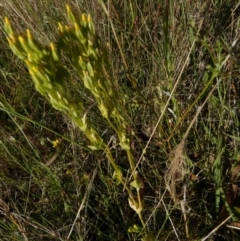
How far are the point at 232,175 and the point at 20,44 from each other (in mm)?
672

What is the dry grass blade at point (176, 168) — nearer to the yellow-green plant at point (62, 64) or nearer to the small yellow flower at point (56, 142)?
the yellow-green plant at point (62, 64)

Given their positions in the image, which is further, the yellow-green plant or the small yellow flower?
the small yellow flower

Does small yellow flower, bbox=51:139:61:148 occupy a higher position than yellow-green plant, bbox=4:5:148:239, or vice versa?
yellow-green plant, bbox=4:5:148:239

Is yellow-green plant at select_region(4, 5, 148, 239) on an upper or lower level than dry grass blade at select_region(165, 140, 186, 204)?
upper

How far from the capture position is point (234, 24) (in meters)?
1.29

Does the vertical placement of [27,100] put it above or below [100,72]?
below

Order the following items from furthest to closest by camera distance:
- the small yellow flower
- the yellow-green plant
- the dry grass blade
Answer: the small yellow flower
the dry grass blade
the yellow-green plant

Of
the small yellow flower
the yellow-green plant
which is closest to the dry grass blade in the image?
the yellow-green plant

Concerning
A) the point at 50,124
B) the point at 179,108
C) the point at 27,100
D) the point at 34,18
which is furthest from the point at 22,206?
the point at 34,18

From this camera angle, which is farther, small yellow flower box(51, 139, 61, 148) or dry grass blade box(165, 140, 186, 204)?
small yellow flower box(51, 139, 61, 148)

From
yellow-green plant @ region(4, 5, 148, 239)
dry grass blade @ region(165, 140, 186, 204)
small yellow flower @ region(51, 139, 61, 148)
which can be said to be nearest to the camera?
yellow-green plant @ region(4, 5, 148, 239)

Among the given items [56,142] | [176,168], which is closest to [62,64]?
[176,168]

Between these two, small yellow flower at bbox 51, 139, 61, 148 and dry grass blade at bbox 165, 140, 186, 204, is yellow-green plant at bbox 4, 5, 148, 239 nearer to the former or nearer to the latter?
dry grass blade at bbox 165, 140, 186, 204

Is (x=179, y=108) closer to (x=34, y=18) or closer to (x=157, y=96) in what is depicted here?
(x=157, y=96)
